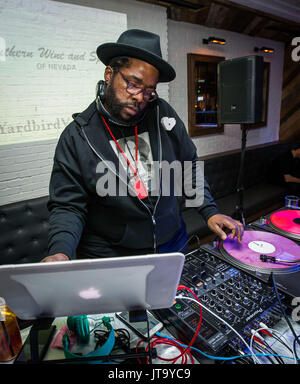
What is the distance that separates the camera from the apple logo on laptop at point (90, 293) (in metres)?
0.58

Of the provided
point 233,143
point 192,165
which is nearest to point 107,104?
point 192,165

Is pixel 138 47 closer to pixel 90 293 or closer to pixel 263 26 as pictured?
pixel 90 293

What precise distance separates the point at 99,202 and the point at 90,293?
681 millimetres

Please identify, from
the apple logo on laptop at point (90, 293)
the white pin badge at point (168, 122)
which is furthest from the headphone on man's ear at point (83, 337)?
the white pin badge at point (168, 122)

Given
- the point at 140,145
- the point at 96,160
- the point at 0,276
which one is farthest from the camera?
the point at 140,145

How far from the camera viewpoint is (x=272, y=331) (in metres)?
0.77

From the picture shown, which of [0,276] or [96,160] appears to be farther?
[96,160]

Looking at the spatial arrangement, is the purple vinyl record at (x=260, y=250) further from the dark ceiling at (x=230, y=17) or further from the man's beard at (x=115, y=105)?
the dark ceiling at (x=230, y=17)

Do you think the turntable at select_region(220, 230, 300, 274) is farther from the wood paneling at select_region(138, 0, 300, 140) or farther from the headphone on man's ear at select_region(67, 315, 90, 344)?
the wood paneling at select_region(138, 0, 300, 140)

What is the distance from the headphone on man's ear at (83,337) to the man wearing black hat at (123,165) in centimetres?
33

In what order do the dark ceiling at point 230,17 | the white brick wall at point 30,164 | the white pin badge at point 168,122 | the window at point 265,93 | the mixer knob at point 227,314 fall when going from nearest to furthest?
the mixer knob at point 227,314 → the white pin badge at point 168,122 → the white brick wall at point 30,164 → the dark ceiling at point 230,17 → the window at point 265,93

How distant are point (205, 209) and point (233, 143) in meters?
3.58

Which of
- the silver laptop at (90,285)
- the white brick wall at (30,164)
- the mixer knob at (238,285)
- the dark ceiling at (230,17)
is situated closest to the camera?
the silver laptop at (90,285)

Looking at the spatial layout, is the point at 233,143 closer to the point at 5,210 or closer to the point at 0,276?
the point at 5,210
